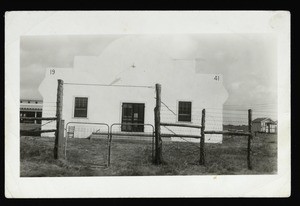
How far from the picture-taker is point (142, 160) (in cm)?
518

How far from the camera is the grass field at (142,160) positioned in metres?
4.98

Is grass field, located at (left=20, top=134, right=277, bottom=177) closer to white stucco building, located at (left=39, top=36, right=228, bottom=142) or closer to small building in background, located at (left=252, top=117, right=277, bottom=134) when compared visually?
small building in background, located at (left=252, top=117, right=277, bottom=134)

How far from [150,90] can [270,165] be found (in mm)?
2016

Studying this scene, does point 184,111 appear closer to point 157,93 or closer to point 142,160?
point 157,93

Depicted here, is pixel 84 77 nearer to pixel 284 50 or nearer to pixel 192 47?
pixel 192 47

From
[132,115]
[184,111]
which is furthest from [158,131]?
[132,115]

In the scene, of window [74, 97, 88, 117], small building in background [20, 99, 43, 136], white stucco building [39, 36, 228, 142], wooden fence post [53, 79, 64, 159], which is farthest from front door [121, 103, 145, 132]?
small building in background [20, 99, 43, 136]

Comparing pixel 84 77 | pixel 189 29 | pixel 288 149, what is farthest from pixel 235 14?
pixel 84 77

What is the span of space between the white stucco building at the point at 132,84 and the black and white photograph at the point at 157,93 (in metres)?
0.02

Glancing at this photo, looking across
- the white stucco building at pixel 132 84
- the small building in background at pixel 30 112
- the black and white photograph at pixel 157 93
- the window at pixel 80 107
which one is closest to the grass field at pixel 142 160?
the black and white photograph at pixel 157 93

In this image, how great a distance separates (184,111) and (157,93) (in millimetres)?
677

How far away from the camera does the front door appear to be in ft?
19.9

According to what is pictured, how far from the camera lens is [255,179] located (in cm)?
503

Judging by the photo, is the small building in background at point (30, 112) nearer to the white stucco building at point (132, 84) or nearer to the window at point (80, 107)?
the white stucco building at point (132, 84)
